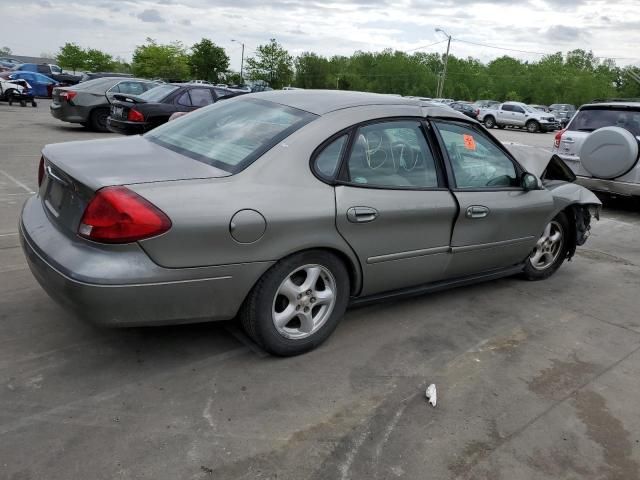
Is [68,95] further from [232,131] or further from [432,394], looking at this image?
[432,394]

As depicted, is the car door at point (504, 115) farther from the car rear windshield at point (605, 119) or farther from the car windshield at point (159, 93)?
the car rear windshield at point (605, 119)

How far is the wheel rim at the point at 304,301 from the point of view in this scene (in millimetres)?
3213

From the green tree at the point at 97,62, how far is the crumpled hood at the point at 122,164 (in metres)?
88.5

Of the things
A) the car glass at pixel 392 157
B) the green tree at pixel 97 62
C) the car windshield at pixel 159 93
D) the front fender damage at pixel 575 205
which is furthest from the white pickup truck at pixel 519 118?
the green tree at pixel 97 62

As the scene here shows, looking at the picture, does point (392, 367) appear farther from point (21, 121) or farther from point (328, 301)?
point (21, 121)

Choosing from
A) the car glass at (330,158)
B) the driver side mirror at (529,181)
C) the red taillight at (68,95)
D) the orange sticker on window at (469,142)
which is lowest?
the red taillight at (68,95)

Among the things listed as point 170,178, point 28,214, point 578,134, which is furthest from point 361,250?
point 578,134

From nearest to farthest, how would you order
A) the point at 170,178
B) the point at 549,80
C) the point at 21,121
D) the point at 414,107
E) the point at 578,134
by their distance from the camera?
1. the point at 170,178
2. the point at 414,107
3. the point at 578,134
4. the point at 21,121
5. the point at 549,80

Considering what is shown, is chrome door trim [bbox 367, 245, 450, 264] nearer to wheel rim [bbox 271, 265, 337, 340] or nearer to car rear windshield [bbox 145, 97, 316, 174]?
wheel rim [bbox 271, 265, 337, 340]

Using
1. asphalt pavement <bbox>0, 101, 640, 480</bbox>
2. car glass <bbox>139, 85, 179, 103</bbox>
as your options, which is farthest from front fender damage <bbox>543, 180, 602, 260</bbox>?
car glass <bbox>139, 85, 179, 103</bbox>

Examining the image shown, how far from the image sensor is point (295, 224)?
3.04 metres

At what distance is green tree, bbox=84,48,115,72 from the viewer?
275 feet

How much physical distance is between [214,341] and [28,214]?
1.36m

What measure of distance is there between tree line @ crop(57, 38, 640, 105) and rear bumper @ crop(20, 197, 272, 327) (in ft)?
198
